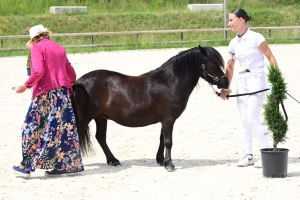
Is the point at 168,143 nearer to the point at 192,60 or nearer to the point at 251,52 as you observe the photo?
the point at 192,60

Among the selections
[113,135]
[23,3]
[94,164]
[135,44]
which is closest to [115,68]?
[135,44]

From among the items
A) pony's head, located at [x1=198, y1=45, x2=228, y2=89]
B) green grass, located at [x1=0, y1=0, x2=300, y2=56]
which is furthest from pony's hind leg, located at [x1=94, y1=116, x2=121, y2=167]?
green grass, located at [x1=0, y1=0, x2=300, y2=56]

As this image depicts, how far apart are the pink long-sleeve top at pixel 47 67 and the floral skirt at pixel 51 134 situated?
9 centimetres

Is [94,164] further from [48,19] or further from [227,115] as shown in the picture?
[48,19]

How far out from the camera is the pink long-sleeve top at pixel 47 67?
7.95 meters

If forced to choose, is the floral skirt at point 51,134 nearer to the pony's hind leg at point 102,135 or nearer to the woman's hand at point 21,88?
the woman's hand at point 21,88

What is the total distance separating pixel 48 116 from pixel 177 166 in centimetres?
183

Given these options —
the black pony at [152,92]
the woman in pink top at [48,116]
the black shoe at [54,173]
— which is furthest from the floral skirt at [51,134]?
the black pony at [152,92]

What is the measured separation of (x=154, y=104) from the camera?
28.6 ft

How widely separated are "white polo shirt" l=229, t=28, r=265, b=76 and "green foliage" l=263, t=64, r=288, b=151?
58cm

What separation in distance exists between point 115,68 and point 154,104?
11.6 m

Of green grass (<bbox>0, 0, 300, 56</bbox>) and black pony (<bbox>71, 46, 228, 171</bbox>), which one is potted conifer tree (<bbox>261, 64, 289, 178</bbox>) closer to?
black pony (<bbox>71, 46, 228, 171</bbox>)

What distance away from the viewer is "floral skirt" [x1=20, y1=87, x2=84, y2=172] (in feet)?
26.6

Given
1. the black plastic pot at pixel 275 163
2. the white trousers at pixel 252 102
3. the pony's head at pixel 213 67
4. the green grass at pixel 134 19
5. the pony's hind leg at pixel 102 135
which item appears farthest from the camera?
the green grass at pixel 134 19
